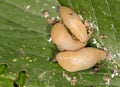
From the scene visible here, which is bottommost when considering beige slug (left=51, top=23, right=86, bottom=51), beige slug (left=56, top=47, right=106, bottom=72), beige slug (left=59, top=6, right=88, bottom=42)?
beige slug (left=56, top=47, right=106, bottom=72)

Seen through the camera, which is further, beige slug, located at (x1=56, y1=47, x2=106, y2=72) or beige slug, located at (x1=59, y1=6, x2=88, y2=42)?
beige slug, located at (x1=59, y1=6, x2=88, y2=42)

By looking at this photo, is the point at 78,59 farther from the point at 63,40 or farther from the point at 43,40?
the point at 43,40

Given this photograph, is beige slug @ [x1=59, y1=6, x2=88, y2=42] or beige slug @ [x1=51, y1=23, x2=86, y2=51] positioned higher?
beige slug @ [x1=59, y1=6, x2=88, y2=42]

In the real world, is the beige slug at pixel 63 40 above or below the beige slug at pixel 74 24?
below

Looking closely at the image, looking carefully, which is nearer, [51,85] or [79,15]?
[51,85]

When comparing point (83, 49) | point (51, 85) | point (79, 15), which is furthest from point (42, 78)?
point (79, 15)

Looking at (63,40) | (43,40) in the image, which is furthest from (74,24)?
(43,40)

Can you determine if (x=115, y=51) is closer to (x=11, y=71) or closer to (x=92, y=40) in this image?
(x=92, y=40)
